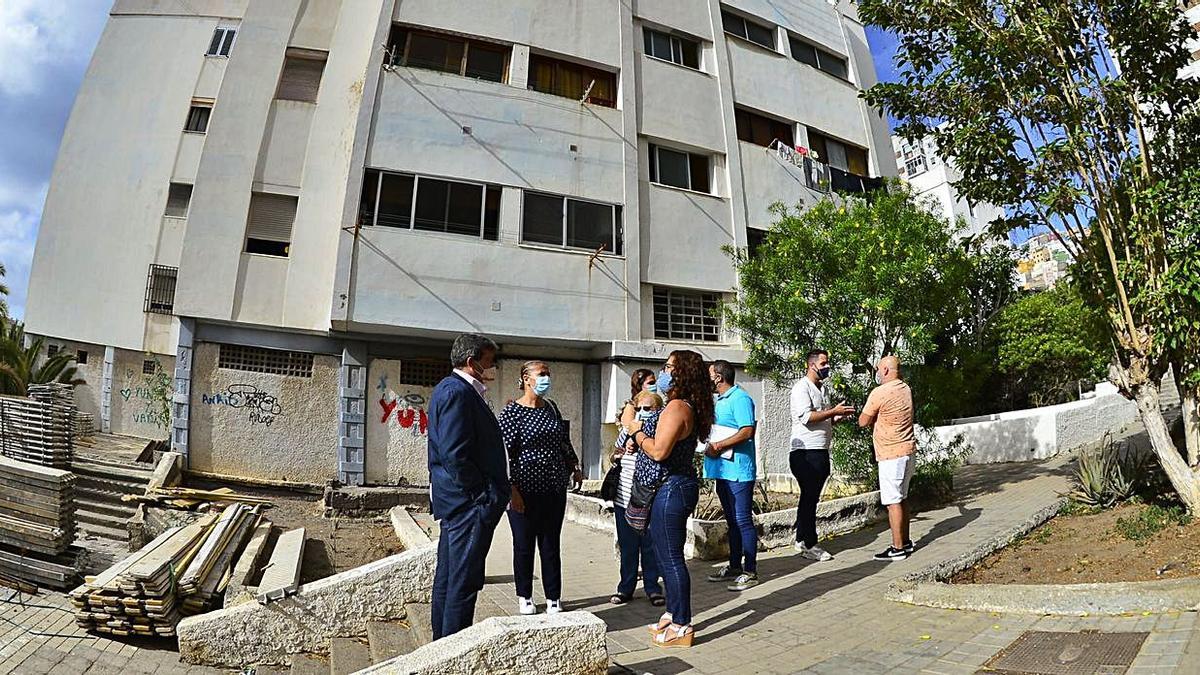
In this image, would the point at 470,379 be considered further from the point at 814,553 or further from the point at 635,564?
the point at 814,553

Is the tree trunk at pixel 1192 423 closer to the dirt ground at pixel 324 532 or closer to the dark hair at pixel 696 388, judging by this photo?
the dark hair at pixel 696 388

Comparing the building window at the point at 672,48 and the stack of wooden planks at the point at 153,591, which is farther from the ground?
the building window at the point at 672,48

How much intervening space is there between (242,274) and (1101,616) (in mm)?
14020

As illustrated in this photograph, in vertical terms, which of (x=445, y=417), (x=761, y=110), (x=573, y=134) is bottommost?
(x=445, y=417)

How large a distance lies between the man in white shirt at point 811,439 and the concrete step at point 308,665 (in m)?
4.23

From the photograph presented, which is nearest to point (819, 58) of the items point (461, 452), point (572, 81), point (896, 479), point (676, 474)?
point (572, 81)

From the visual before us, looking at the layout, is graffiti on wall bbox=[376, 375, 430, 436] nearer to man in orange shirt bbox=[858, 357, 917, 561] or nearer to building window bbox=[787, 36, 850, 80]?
man in orange shirt bbox=[858, 357, 917, 561]

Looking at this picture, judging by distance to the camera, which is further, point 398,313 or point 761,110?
point 761,110

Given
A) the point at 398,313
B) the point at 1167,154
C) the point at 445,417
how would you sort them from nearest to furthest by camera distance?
the point at 445,417 → the point at 1167,154 → the point at 398,313

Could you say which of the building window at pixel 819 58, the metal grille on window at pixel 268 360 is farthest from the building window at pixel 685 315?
the building window at pixel 819 58

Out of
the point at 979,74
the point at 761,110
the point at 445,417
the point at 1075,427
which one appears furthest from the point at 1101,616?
the point at 761,110

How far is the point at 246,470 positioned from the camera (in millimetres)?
12445

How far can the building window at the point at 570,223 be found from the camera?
13594 millimetres

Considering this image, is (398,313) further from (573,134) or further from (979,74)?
(979,74)
